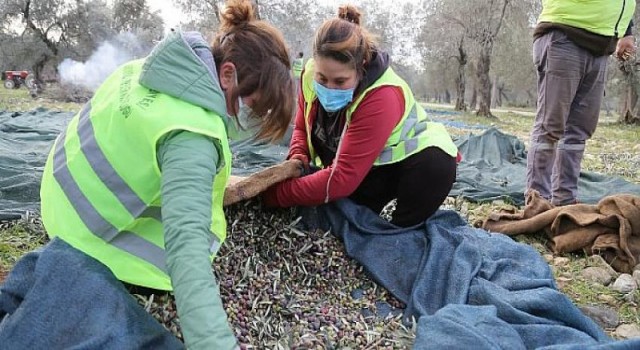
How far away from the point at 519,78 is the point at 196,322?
29.7 metres

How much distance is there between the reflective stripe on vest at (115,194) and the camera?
1433 mm

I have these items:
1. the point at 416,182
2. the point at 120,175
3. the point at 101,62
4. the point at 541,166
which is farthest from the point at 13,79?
the point at 120,175

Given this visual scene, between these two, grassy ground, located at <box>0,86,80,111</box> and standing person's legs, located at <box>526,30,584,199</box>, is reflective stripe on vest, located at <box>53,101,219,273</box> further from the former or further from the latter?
grassy ground, located at <box>0,86,80,111</box>

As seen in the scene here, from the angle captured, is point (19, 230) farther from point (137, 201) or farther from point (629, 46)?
point (629, 46)

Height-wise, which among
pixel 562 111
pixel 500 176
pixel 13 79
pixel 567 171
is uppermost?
pixel 562 111

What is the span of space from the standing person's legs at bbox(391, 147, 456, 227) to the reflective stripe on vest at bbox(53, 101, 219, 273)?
3.93 ft

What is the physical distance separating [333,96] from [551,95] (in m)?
1.69

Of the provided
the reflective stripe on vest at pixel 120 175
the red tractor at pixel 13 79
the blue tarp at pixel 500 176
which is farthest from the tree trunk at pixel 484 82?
the reflective stripe on vest at pixel 120 175

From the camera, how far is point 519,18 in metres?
19.3

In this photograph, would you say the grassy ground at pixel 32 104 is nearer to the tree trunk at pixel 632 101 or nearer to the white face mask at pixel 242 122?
the white face mask at pixel 242 122

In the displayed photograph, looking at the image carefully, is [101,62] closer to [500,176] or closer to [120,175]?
[500,176]

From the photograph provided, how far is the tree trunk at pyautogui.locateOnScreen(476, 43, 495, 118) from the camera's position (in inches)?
736

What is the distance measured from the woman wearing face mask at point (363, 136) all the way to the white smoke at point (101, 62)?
657 inches

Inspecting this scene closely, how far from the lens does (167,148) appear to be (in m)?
1.29
